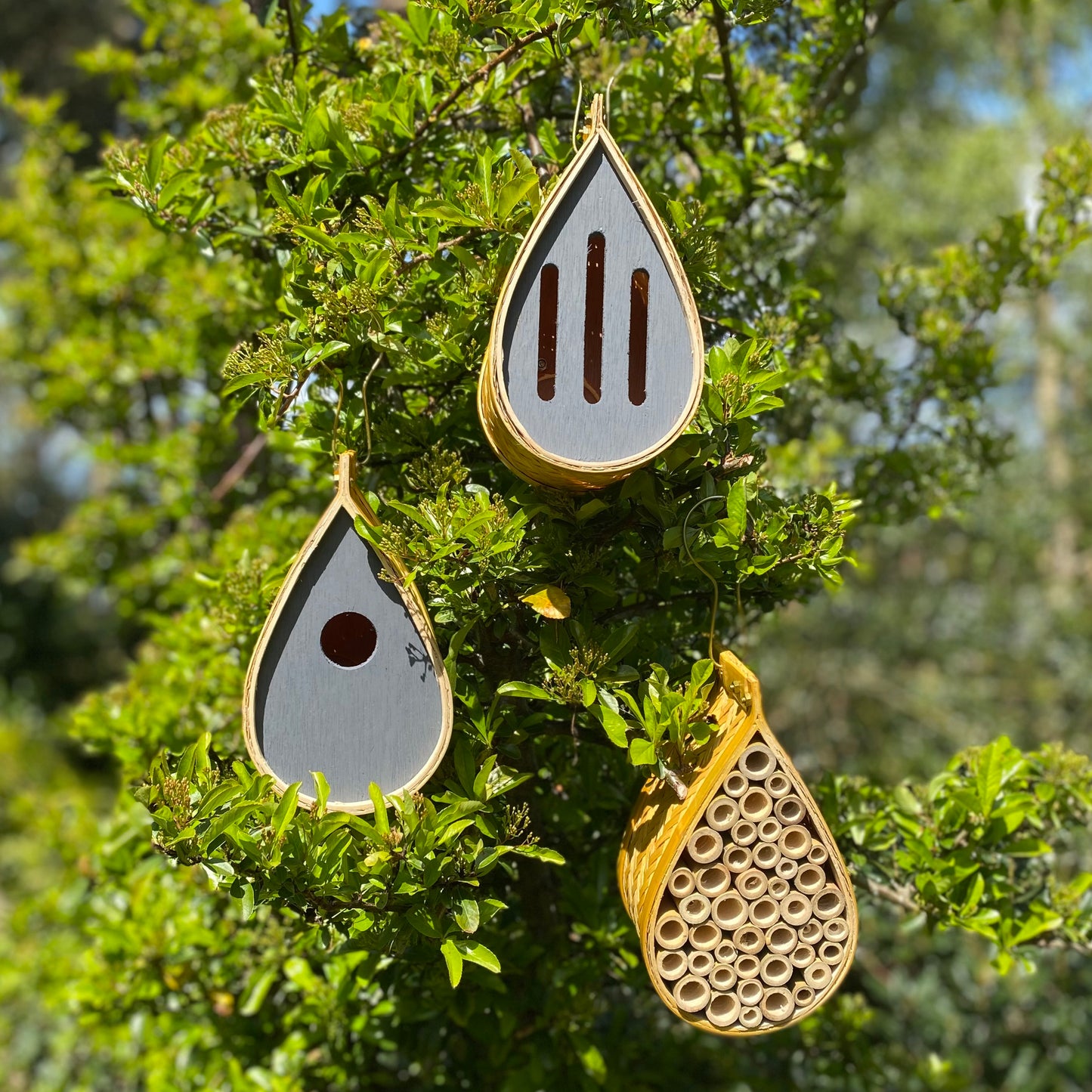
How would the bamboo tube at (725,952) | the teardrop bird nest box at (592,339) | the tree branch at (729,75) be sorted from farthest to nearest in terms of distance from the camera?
1. the tree branch at (729,75)
2. the bamboo tube at (725,952)
3. the teardrop bird nest box at (592,339)

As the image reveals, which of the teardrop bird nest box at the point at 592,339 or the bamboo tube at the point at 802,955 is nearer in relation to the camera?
the teardrop bird nest box at the point at 592,339

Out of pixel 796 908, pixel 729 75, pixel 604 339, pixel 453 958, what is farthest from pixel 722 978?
pixel 729 75

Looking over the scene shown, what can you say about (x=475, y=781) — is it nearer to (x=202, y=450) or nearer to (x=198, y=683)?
(x=198, y=683)

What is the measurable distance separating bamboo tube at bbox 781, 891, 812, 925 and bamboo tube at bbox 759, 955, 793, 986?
0.17ft

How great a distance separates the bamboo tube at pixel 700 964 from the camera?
1328 mm

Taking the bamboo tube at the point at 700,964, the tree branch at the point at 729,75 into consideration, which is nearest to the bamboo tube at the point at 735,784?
the bamboo tube at the point at 700,964

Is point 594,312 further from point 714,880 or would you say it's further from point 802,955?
point 802,955

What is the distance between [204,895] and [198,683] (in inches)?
Answer: 17.3

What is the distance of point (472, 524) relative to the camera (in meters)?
1.25

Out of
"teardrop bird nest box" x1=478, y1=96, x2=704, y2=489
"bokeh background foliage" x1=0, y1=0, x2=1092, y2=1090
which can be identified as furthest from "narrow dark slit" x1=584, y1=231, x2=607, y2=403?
"bokeh background foliage" x1=0, y1=0, x2=1092, y2=1090

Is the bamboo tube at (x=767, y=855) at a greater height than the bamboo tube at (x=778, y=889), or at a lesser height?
greater

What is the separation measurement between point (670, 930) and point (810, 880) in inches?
7.9

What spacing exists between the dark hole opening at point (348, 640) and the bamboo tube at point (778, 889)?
2.04 feet

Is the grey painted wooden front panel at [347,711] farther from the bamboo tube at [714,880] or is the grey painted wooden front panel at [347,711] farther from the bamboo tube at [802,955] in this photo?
the bamboo tube at [802,955]
